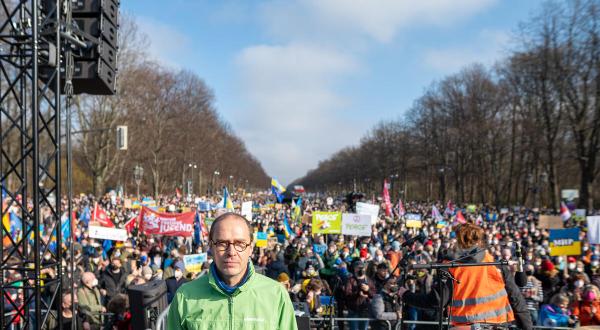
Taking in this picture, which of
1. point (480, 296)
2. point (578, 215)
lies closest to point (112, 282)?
point (480, 296)

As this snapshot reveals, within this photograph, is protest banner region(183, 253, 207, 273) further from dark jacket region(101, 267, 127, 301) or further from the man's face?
the man's face

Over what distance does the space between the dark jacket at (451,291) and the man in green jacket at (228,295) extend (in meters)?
1.88

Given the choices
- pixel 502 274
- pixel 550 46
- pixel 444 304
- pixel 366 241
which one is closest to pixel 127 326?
pixel 444 304

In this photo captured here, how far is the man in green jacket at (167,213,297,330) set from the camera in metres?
2.29

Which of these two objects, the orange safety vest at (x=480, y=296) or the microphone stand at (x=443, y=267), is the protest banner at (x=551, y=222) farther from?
the microphone stand at (x=443, y=267)

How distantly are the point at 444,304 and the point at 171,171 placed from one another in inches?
2199

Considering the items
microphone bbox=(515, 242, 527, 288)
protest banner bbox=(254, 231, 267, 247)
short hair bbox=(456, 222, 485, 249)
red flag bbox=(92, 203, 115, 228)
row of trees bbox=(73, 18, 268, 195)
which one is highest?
row of trees bbox=(73, 18, 268, 195)

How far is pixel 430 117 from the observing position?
175 ft

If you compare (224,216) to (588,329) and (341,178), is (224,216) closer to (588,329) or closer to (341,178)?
(588,329)

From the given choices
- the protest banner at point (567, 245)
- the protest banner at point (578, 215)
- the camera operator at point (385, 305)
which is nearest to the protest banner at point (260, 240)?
the camera operator at point (385, 305)

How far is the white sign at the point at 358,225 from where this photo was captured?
48.4 ft

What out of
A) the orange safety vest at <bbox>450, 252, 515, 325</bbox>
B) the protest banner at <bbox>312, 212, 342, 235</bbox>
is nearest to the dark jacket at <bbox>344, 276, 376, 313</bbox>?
the orange safety vest at <bbox>450, 252, 515, 325</bbox>

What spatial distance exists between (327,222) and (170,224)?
4.92 meters

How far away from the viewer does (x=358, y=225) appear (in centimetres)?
1483
